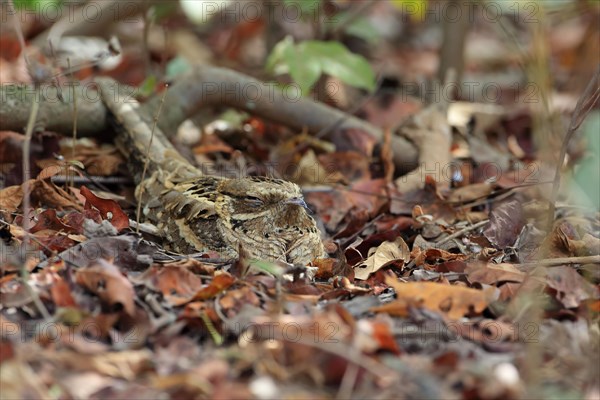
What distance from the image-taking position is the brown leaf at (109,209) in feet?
15.3

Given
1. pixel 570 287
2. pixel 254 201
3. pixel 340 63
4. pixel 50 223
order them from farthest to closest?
pixel 340 63 → pixel 254 201 → pixel 50 223 → pixel 570 287

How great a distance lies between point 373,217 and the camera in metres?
5.48

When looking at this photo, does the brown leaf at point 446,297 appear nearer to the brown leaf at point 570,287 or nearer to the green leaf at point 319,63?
the brown leaf at point 570,287

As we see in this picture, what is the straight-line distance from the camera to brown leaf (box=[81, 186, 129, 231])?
4.68 meters

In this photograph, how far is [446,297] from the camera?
3.73 metres

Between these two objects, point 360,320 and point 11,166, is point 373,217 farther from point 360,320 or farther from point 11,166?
point 11,166

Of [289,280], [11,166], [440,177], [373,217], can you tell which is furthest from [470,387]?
[11,166]

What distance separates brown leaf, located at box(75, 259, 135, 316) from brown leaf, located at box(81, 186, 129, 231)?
985mm

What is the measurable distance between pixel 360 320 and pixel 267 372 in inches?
23.0

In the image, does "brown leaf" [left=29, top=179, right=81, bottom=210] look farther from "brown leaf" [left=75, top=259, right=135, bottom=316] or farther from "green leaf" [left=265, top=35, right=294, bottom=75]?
"green leaf" [left=265, top=35, right=294, bottom=75]

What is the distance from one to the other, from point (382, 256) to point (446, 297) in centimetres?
88

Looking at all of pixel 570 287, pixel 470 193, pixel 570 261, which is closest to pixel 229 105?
pixel 470 193

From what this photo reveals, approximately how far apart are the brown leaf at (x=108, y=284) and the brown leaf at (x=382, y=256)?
1.30m

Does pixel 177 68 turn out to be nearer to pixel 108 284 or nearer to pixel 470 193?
pixel 470 193
